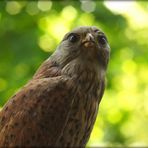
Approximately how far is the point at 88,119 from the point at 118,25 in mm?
4087

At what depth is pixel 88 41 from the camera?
5973 mm

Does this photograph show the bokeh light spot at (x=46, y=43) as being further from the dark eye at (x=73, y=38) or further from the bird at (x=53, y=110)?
the bird at (x=53, y=110)

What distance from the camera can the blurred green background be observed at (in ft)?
29.9

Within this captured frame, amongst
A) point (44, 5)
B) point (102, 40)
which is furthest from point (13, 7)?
point (102, 40)

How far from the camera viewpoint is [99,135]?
11.7 m

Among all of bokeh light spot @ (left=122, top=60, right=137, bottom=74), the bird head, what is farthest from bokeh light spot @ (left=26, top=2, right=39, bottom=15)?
the bird head

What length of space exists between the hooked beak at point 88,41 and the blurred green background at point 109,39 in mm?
2624

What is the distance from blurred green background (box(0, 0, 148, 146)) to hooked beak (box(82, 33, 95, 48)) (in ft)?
8.61

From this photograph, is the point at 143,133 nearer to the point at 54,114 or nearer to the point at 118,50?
the point at 118,50

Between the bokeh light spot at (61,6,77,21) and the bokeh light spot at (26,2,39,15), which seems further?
the bokeh light spot at (61,6,77,21)

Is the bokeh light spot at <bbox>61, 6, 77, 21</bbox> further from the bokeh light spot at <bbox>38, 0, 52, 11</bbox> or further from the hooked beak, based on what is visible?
the hooked beak

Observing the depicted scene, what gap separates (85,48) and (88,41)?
0.07m

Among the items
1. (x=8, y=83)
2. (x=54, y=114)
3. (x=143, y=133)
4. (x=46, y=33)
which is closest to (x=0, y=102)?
(x=8, y=83)

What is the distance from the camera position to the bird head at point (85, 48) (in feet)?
19.6
